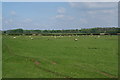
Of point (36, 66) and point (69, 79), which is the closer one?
point (69, 79)

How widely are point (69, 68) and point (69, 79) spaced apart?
385 centimetres

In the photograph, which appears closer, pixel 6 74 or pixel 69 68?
pixel 6 74

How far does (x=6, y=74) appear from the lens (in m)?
19.3

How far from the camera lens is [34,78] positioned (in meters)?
17.9

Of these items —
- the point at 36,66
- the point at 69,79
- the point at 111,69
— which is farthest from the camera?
the point at 36,66

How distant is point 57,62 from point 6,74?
703cm

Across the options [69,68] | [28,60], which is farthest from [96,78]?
[28,60]

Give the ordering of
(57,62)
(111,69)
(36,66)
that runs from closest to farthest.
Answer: (111,69) → (36,66) → (57,62)

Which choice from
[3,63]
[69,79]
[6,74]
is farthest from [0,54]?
[69,79]

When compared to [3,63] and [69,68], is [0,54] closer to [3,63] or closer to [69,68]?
[3,63]

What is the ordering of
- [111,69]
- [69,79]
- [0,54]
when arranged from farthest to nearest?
[0,54], [111,69], [69,79]

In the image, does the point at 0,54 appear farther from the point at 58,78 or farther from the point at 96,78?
the point at 96,78

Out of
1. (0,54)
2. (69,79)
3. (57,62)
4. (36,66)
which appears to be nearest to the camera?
(69,79)

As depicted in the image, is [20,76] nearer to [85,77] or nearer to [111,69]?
[85,77]
